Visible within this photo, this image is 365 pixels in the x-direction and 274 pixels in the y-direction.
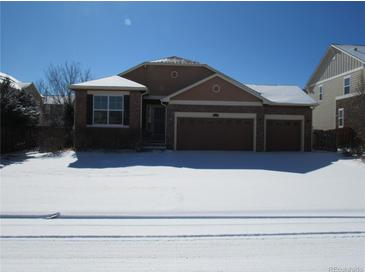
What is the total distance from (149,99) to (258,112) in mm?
7492

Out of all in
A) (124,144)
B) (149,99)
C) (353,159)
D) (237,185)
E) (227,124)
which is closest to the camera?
(237,185)

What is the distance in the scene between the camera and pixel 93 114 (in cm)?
1864

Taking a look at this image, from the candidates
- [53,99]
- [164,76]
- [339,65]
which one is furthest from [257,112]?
[53,99]

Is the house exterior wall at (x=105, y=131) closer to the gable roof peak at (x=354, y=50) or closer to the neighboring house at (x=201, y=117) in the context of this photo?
the neighboring house at (x=201, y=117)

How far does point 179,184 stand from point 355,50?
75.8 feet

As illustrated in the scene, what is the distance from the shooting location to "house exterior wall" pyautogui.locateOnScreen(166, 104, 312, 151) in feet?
63.0

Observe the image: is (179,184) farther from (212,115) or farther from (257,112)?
(257,112)

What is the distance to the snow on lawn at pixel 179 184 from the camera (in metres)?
7.59

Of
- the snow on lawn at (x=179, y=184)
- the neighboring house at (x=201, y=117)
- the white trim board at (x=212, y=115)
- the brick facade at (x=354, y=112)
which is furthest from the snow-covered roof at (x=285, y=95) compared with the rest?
the snow on lawn at (x=179, y=184)

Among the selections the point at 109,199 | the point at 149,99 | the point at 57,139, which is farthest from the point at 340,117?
the point at 109,199

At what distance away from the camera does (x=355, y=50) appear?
26.3 meters

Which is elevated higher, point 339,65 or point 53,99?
point 339,65

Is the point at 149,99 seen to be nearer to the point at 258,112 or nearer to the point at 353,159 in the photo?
the point at 258,112

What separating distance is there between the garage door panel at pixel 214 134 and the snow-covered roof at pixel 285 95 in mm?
2624
